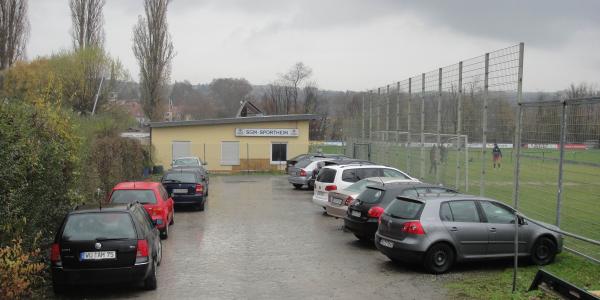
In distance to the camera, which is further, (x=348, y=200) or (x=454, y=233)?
(x=348, y=200)

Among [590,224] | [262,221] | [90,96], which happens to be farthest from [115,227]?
[90,96]

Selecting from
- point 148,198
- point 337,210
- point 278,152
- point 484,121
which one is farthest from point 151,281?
point 278,152

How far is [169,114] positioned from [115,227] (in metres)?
60.3

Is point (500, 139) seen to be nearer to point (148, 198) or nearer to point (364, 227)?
point (364, 227)

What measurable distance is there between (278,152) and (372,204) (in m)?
29.4

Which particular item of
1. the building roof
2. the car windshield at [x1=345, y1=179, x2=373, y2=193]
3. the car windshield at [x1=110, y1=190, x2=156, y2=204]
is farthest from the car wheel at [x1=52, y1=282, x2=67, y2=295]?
the building roof

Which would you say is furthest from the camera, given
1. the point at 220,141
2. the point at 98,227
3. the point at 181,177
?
the point at 220,141

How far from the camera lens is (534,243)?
10.6 m

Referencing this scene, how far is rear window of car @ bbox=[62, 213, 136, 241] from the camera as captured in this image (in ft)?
28.4

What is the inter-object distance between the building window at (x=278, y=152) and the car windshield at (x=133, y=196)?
27296 millimetres

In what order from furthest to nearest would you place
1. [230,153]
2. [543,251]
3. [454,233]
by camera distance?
[230,153]
[543,251]
[454,233]

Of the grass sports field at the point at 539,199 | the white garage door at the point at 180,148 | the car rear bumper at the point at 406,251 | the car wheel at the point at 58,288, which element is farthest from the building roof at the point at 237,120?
the car wheel at the point at 58,288

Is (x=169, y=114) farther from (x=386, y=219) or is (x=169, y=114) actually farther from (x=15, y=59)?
(x=386, y=219)

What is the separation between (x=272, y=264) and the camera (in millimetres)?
11164
